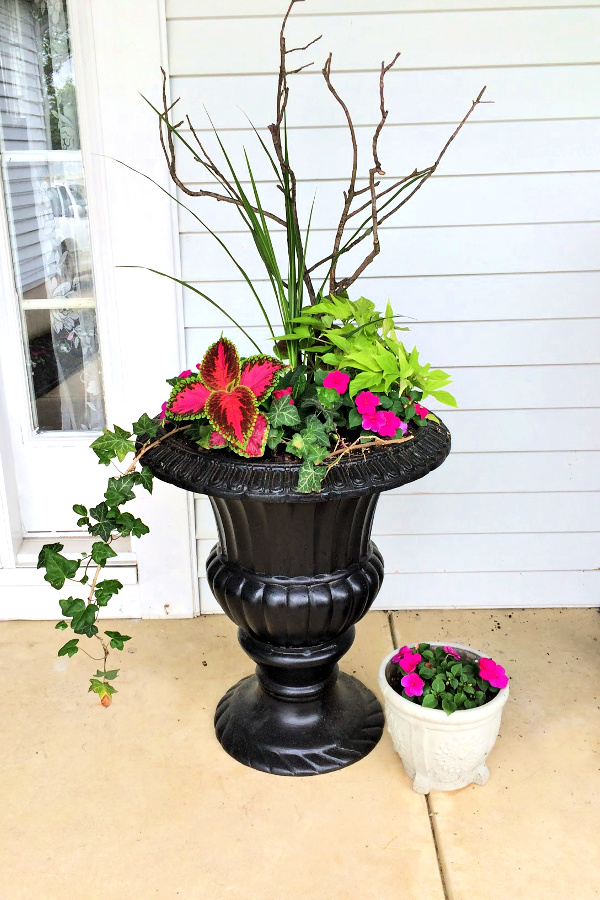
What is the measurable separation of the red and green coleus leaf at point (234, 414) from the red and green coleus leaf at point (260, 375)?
0.03 meters

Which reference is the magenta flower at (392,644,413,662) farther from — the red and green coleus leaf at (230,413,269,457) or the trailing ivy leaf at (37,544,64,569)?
the trailing ivy leaf at (37,544,64,569)

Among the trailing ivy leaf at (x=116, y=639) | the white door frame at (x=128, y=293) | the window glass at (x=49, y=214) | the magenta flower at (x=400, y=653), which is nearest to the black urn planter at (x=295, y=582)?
the magenta flower at (x=400, y=653)

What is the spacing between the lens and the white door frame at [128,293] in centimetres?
197

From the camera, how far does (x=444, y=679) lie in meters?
1.75

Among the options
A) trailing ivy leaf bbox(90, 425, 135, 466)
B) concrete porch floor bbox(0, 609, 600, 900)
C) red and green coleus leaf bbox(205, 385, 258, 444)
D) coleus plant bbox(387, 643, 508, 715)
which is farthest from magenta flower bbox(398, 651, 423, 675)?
trailing ivy leaf bbox(90, 425, 135, 466)

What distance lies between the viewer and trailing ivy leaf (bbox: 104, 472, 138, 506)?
5.48 feet

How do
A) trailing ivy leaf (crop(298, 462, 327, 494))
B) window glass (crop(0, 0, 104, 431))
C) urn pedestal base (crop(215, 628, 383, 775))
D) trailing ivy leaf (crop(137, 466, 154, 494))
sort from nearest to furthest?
trailing ivy leaf (crop(298, 462, 327, 494)), trailing ivy leaf (crop(137, 466, 154, 494)), urn pedestal base (crop(215, 628, 383, 775)), window glass (crop(0, 0, 104, 431))

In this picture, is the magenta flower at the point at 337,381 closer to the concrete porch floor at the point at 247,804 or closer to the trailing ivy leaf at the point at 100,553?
the trailing ivy leaf at the point at 100,553

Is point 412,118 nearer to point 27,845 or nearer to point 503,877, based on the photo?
point 503,877

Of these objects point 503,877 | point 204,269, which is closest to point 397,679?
point 503,877

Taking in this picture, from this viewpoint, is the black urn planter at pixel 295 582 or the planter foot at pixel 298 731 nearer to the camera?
the black urn planter at pixel 295 582

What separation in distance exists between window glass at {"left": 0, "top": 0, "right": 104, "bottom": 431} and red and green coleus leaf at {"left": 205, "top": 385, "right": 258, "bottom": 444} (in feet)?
3.18

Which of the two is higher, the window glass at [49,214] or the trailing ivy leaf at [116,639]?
the window glass at [49,214]

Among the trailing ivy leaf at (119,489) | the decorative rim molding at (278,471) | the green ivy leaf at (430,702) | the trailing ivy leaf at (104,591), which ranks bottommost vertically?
the green ivy leaf at (430,702)
